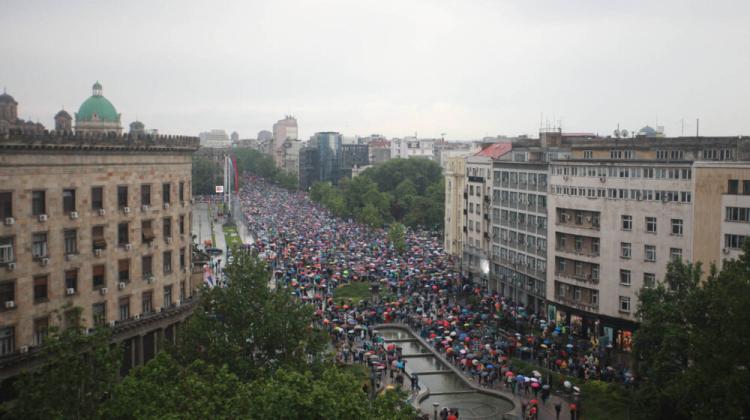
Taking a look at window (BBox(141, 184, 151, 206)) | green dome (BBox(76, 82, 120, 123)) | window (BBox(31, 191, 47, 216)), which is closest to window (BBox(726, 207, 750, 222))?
window (BBox(141, 184, 151, 206))

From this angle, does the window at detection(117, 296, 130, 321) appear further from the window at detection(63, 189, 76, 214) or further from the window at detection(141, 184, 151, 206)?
the window at detection(63, 189, 76, 214)

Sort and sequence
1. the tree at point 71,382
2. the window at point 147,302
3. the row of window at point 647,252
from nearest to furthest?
the tree at point 71,382
the window at point 147,302
the row of window at point 647,252

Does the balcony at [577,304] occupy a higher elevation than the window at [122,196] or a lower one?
lower

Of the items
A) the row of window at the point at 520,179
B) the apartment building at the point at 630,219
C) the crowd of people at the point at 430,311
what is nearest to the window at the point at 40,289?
the crowd of people at the point at 430,311

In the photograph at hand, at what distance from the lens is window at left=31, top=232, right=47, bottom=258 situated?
4362 cm

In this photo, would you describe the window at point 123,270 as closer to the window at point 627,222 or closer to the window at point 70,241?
the window at point 70,241

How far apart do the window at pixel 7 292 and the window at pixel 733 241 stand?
48350 mm

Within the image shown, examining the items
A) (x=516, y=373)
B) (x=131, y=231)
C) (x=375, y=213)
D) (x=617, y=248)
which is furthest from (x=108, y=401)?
(x=375, y=213)

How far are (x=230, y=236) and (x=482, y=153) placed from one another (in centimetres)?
5721

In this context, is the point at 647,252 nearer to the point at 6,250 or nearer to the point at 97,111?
the point at 6,250

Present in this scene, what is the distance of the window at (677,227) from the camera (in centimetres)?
6175

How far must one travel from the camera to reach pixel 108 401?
3150 centimetres

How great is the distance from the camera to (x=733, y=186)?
186ft

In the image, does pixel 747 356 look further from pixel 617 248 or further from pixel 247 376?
pixel 617 248
